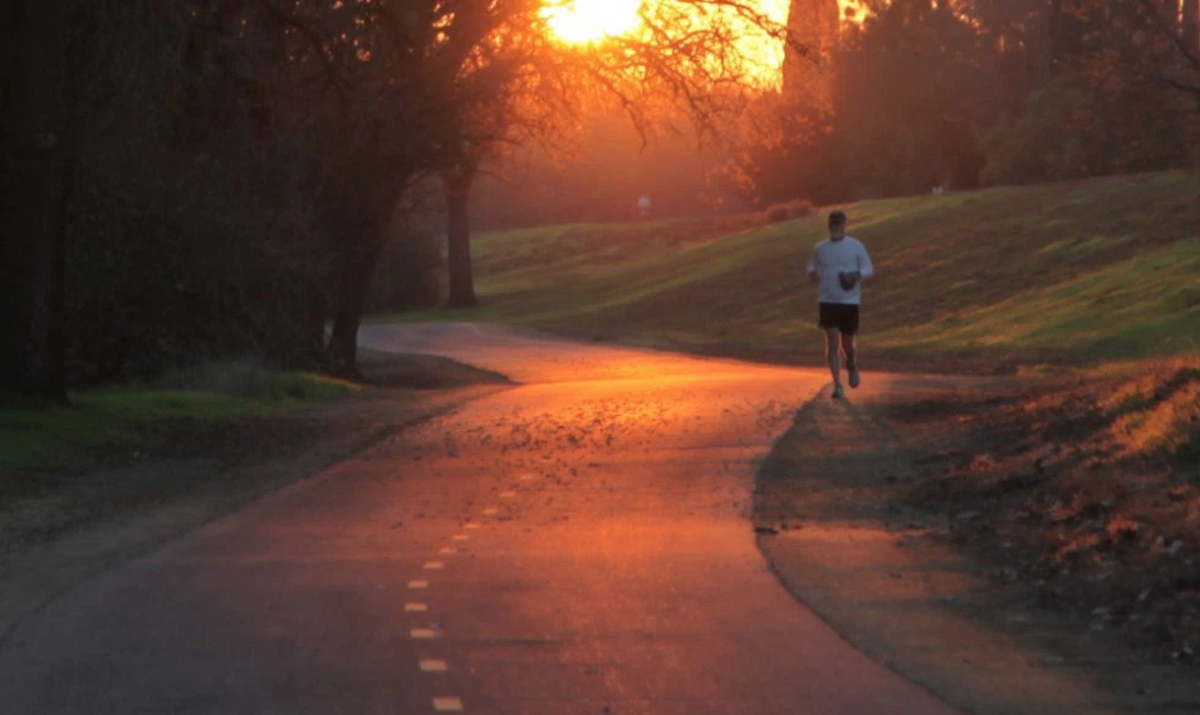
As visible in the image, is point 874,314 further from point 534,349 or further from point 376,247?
point 376,247

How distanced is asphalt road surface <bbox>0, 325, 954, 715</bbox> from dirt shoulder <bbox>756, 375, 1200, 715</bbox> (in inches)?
10.7

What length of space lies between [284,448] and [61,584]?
696cm

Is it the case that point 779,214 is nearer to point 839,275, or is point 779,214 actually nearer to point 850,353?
point 850,353

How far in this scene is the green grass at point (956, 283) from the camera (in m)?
33.8

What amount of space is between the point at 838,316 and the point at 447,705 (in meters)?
11.6

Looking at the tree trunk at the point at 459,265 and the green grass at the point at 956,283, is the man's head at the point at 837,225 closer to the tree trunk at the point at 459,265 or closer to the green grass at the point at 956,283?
the green grass at the point at 956,283

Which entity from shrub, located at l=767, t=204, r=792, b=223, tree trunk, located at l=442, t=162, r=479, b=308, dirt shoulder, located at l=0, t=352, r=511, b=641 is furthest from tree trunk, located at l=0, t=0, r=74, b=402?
shrub, located at l=767, t=204, r=792, b=223

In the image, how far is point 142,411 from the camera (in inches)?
739

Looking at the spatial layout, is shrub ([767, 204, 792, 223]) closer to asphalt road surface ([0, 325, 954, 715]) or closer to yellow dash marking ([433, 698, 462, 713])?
asphalt road surface ([0, 325, 954, 715])

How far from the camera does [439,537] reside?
10891 millimetres

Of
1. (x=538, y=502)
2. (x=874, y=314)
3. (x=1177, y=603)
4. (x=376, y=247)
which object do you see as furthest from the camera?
(x=874, y=314)

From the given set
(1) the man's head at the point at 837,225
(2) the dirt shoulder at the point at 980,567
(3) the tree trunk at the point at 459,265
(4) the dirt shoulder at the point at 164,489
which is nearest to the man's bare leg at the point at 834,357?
(1) the man's head at the point at 837,225

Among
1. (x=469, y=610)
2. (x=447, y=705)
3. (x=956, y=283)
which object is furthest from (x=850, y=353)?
(x=956, y=283)

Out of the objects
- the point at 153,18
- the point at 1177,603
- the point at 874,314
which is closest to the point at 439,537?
the point at 1177,603
